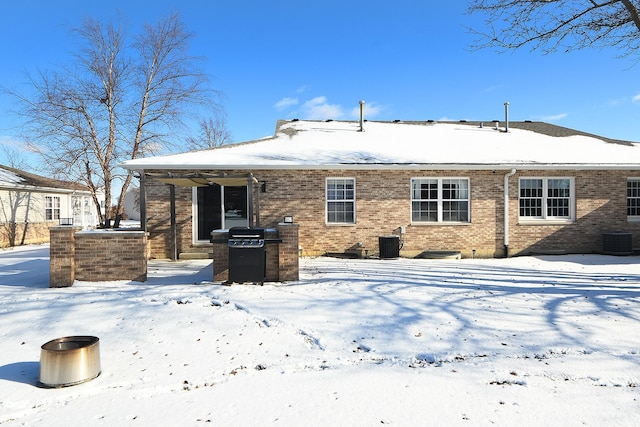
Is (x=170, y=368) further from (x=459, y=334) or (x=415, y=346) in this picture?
(x=459, y=334)

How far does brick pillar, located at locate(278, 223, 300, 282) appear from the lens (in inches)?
309

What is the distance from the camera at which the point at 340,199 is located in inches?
487

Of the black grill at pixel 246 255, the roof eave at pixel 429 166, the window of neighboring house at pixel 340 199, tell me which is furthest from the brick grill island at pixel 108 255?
the window of neighboring house at pixel 340 199

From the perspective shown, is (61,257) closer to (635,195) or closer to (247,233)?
(247,233)

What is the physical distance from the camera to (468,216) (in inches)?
496

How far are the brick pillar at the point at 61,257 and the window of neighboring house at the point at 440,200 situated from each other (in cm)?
945

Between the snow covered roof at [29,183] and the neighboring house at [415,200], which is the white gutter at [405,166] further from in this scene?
the snow covered roof at [29,183]

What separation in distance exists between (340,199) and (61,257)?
7633 mm

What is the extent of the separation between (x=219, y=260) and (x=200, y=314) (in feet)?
7.89

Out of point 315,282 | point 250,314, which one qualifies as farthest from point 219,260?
point 250,314

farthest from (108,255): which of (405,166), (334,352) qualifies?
(405,166)

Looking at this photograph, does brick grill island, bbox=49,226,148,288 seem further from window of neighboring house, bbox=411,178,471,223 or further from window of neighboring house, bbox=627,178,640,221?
window of neighboring house, bbox=627,178,640,221

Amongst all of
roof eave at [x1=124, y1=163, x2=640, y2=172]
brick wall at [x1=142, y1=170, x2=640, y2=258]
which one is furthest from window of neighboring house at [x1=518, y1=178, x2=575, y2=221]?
roof eave at [x1=124, y1=163, x2=640, y2=172]

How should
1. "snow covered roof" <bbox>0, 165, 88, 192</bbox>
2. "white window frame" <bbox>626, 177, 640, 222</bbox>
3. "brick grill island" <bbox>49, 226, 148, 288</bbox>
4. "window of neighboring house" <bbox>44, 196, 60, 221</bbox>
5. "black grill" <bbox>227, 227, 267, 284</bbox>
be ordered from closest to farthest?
1. "black grill" <bbox>227, 227, 267, 284</bbox>
2. "brick grill island" <bbox>49, 226, 148, 288</bbox>
3. "white window frame" <bbox>626, 177, 640, 222</bbox>
4. "snow covered roof" <bbox>0, 165, 88, 192</bbox>
5. "window of neighboring house" <bbox>44, 196, 60, 221</bbox>
